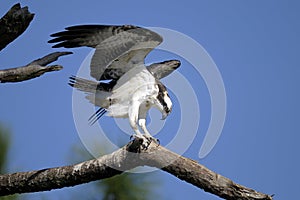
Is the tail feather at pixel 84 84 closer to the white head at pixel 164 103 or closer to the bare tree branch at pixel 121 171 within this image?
the white head at pixel 164 103

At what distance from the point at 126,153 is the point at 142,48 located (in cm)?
174

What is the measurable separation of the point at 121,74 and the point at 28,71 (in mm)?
1991

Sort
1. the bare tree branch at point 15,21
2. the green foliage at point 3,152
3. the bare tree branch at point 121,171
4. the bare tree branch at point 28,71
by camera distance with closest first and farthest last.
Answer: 1. the bare tree branch at point 15,21
2. the bare tree branch at point 121,171
3. the bare tree branch at point 28,71
4. the green foliage at point 3,152

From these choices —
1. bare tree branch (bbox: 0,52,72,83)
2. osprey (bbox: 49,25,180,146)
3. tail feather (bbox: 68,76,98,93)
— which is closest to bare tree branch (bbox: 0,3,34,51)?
bare tree branch (bbox: 0,52,72,83)

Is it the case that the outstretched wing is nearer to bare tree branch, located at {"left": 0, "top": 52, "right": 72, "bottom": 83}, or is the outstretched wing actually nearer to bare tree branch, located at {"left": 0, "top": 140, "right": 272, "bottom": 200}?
bare tree branch, located at {"left": 0, "top": 52, "right": 72, "bottom": 83}

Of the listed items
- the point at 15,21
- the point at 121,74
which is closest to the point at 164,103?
the point at 121,74

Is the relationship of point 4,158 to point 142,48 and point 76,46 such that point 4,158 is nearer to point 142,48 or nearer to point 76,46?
Result: point 76,46

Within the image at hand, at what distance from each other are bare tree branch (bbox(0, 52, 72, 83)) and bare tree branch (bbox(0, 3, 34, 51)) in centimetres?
33

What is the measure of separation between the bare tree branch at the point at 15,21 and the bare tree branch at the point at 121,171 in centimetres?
118

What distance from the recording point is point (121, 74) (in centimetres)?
625

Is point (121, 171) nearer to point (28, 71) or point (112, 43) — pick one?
point (28, 71)

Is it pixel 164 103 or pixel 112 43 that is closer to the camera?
pixel 112 43

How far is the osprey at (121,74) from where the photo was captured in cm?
576

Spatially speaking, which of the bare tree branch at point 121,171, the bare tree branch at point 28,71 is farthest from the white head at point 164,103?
the bare tree branch at point 28,71
